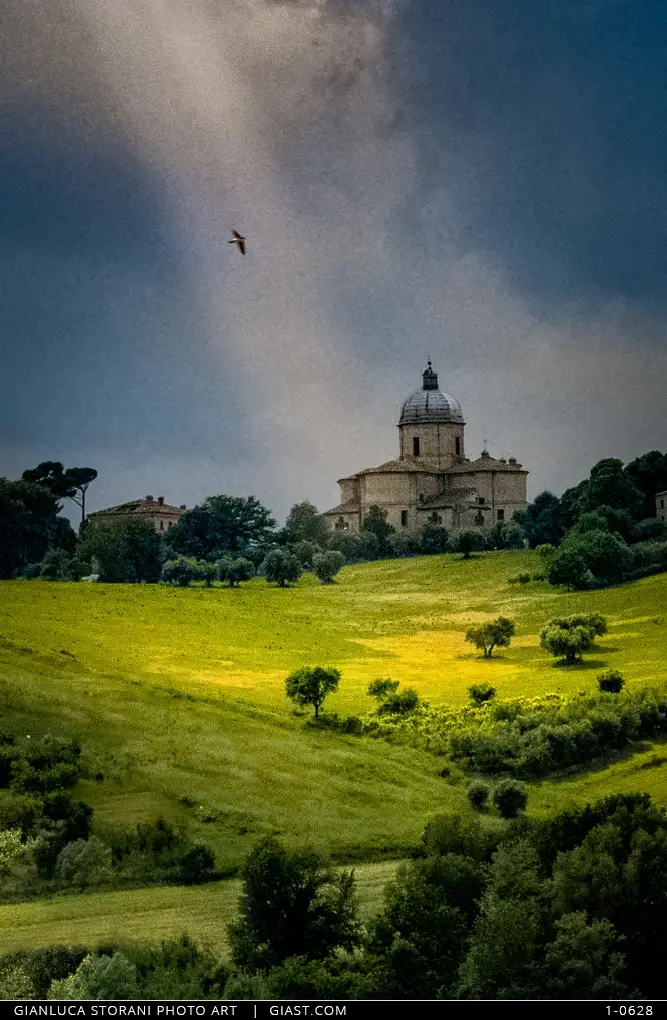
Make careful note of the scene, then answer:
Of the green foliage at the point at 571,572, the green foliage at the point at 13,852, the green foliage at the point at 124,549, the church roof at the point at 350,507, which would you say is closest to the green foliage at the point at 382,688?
the green foliage at the point at 571,572

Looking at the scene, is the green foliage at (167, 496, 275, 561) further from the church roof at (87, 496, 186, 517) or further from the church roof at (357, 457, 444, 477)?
the church roof at (357, 457, 444, 477)

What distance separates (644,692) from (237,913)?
9.61 meters

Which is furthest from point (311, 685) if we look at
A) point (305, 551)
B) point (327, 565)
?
point (305, 551)

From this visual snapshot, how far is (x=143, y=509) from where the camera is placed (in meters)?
31.8

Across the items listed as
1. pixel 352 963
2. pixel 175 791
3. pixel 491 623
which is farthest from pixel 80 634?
pixel 352 963

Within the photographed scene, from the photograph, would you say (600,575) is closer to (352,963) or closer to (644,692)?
(644,692)

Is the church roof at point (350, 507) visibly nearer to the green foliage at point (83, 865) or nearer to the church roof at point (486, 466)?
the church roof at point (486, 466)

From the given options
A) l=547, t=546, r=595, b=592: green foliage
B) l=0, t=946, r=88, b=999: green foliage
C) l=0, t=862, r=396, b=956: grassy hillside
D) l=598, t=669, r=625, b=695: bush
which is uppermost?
l=547, t=546, r=595, b=592: green foliage

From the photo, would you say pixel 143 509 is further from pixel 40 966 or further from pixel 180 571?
pixel 40 966

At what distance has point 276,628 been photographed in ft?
92.5

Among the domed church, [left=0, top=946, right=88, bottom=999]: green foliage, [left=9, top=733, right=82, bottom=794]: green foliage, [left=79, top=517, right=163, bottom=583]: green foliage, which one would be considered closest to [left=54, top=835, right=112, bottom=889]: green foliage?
[left=9, top=733, right=82, bottom=794]: green foliage

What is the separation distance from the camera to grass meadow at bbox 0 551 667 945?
21984 millimetres

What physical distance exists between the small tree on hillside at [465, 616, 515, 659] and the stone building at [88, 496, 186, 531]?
848 cm

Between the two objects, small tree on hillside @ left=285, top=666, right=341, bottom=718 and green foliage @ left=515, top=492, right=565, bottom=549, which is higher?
green foliage @ left=515, top=492, right=565, bottom=549
